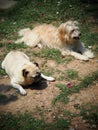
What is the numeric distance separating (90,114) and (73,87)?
3.55 feet

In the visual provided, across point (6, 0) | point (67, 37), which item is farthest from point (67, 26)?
point (6, 0)

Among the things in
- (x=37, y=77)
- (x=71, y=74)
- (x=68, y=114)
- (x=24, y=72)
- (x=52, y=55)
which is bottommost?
(x=52, y=55)

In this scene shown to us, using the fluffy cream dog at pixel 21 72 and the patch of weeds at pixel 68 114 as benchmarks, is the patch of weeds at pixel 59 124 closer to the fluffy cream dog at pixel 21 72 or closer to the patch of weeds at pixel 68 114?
the patch of weeds at pixel 68 114

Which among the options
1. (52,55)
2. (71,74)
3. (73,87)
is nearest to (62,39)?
(52,55)

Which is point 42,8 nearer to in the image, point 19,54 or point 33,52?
point 33,52

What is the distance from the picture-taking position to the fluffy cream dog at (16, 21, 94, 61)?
8766 mm

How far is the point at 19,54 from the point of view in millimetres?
8391

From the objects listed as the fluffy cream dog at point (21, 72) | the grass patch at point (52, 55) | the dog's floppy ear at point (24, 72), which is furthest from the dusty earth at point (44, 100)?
the grass patch at point (52, 55)

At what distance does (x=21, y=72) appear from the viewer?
7.52m

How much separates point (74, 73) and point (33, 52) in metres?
1.91

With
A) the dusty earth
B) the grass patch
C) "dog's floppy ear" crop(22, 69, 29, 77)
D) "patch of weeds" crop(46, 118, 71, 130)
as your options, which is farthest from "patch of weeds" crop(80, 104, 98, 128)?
the grass patch

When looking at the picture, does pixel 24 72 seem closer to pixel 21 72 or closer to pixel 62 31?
pixel 21 72

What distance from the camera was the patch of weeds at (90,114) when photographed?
6.36 m

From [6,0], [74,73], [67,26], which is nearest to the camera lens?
[74,73]
